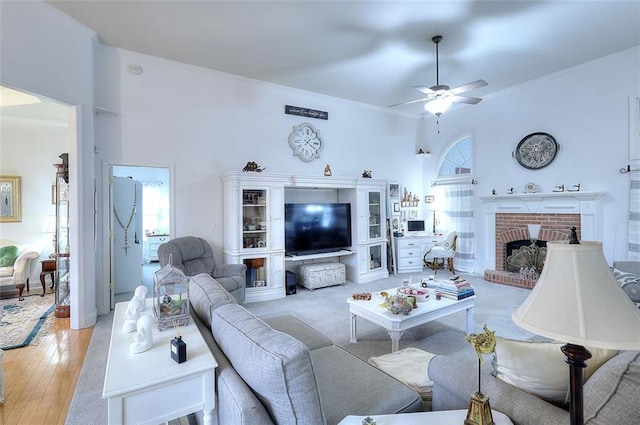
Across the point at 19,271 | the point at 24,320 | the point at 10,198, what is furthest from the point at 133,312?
the point at 10,198

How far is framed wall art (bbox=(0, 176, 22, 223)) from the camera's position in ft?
17.1

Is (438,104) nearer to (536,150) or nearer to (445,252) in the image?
(536,150)

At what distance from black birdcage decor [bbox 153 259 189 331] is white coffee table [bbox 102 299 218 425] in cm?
25

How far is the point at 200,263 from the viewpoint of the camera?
13.8 feet

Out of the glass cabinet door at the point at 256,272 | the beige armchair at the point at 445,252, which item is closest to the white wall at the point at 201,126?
the glass cabinet door at the point at 256,272

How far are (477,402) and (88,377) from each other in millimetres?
2900

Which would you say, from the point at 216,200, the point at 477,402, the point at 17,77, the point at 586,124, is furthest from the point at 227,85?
the point at 586,124

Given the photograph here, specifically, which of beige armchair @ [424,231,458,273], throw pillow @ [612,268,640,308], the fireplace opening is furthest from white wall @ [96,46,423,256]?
throw pillow @ [612,268,640,308]

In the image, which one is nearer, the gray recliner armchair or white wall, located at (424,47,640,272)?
the gray recliner armchair

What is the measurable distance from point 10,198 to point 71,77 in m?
3.25

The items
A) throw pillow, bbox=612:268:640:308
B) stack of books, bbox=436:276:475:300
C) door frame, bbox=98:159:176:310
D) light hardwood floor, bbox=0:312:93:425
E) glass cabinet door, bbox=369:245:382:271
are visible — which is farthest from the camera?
glass cabinet door, bbox=369:245:382:271

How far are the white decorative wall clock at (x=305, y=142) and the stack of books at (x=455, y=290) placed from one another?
10.4ft

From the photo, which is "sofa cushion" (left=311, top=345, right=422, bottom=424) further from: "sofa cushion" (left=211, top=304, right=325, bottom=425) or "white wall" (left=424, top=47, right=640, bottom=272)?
"white wall" (left=424, top=47, right=640, bottom=272)

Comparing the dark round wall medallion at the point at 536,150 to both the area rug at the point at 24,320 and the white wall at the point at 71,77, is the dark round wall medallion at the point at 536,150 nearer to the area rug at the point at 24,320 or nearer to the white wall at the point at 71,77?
the white wall at the point at 71,77
